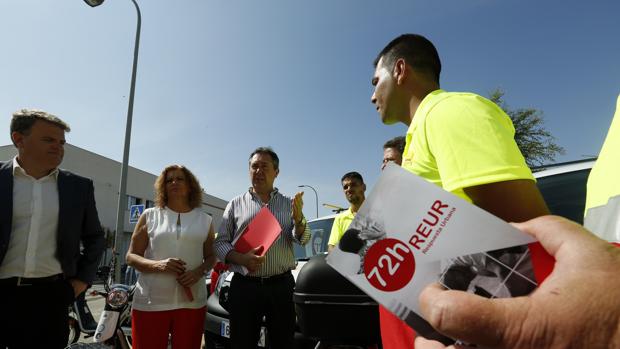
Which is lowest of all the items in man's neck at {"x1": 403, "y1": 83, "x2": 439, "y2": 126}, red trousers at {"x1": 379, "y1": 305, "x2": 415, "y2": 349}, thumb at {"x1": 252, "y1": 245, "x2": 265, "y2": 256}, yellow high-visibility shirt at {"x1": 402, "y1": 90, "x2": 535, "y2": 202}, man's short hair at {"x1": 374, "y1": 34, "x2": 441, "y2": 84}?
red trousers at {"x1": 379, "y1": 305, "x2": 415, "y2": 349}

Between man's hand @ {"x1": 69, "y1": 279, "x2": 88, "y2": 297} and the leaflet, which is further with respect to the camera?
man's hand @ {"x1": 69, "y1": 279, "x2": 88, "y2": 297}

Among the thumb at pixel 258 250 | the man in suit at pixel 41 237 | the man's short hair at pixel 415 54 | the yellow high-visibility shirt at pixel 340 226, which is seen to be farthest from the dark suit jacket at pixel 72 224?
the man's short hair at pixel 415 54

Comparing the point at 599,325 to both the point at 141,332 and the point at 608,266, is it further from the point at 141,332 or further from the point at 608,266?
the point at 141,332

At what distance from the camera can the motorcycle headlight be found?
3188 mm

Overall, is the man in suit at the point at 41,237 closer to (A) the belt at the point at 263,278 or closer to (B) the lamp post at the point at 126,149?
(A) the belt at the point at 263,278

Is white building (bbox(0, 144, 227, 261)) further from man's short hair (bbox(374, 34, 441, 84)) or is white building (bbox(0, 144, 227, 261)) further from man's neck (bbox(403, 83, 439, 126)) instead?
man's neck (bbox(403, 83, 439, 126))

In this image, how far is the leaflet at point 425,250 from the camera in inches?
21.8

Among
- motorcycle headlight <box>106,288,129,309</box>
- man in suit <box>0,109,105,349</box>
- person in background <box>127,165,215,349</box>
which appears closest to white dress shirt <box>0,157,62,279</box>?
man in suit <box>0,109,105,349</box>

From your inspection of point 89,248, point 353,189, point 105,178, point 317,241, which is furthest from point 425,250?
point 105,178

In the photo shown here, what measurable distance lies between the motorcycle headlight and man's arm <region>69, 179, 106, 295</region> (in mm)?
538

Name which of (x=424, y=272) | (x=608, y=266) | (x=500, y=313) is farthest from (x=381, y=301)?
(x=608, y=266)

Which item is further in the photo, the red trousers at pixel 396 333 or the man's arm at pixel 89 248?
the man's arm at pixel 89 248

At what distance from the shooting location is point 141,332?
8.82 ft

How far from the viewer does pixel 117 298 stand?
323cm
